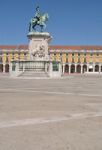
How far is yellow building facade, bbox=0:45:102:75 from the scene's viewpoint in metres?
114

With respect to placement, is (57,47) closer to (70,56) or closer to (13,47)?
(70,56)

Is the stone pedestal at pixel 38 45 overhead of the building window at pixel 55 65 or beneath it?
overhead

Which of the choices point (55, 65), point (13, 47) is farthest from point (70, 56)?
point (55, 65)

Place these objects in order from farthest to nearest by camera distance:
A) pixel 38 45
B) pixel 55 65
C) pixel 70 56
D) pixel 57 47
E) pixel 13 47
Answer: pixel 13 47, pixel 57 47, pixel 70 56, pixel 38 45, pixel 55 65

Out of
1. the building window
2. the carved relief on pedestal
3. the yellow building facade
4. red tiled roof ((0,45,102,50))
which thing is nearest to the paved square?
the building window

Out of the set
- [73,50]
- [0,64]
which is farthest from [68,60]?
[0,64]

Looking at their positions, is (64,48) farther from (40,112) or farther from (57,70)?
(40,112)

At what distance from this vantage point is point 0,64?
384ft

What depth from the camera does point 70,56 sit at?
381ft

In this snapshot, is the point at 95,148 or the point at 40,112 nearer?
the point at 95,148

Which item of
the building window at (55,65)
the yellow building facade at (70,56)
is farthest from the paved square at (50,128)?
the yellow building facade at (70,56)

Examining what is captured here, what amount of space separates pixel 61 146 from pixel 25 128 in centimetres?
154

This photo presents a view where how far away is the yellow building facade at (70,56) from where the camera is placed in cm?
11427

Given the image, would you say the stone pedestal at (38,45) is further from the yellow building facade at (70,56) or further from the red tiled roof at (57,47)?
the red tiled roof at (57,47)
